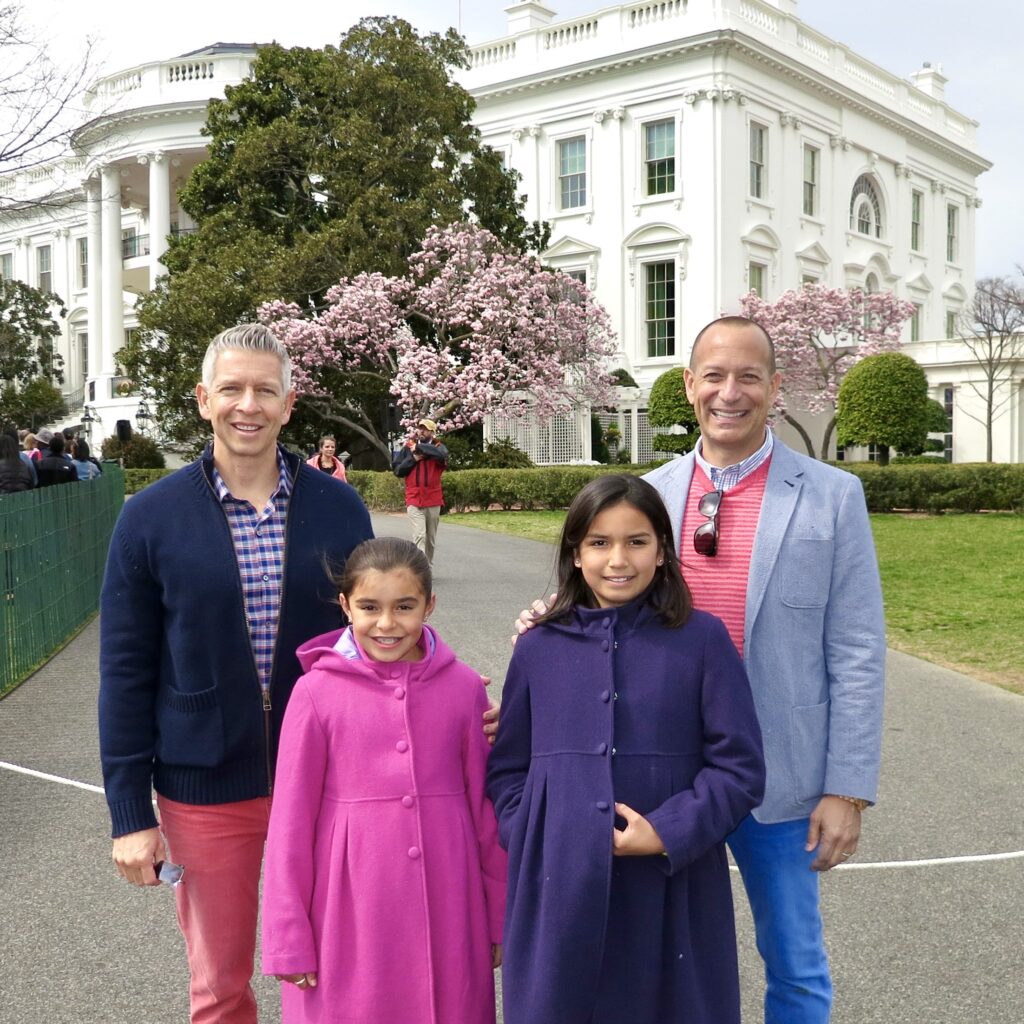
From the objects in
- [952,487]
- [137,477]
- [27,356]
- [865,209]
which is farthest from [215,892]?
[27,356]

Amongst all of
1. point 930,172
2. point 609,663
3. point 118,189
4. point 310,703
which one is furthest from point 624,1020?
point 930,172

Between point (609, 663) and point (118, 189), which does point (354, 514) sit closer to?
point (609, 663)

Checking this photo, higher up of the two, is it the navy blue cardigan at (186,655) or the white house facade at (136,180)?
the white house facade at (136,180)

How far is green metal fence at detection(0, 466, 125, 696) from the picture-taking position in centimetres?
923

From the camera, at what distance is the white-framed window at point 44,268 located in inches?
2365

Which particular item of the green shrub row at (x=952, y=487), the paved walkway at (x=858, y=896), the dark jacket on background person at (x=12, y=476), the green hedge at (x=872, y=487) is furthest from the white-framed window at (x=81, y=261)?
the paved walkway at (x=858, y=896)

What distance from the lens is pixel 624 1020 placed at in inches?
101

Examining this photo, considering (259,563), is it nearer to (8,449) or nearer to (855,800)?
(855,800)

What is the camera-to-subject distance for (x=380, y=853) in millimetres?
2684

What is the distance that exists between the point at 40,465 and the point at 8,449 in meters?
1.13

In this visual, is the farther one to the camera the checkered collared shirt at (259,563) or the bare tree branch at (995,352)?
the bare tree branch at (995,352)

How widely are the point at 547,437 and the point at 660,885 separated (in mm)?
34982

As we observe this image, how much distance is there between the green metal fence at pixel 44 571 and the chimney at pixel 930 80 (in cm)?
4746

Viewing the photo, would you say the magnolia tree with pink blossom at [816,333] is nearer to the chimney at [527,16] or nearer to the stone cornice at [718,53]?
the stone cornice at [718,53]
